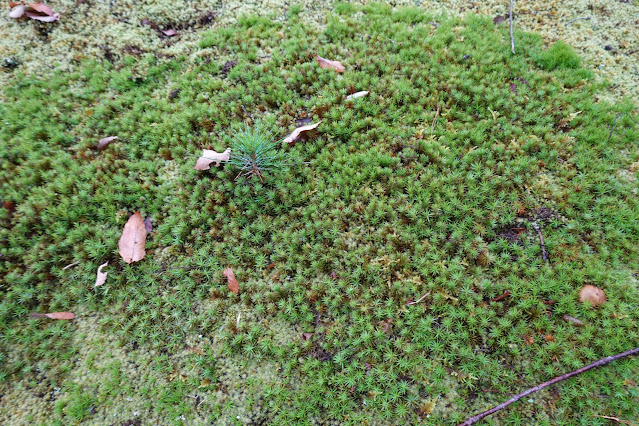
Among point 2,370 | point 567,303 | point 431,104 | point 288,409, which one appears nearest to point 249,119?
point 431,104

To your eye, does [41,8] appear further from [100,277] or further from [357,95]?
[357,95]

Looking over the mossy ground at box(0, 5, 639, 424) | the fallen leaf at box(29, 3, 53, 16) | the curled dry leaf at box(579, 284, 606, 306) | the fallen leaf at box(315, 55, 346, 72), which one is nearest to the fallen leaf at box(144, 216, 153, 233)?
the mossy ground at box(0, 5, 639, 424)

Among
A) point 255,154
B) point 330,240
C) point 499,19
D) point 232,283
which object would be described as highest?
point 499,19

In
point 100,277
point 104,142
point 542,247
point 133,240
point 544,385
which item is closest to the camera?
point 544,385

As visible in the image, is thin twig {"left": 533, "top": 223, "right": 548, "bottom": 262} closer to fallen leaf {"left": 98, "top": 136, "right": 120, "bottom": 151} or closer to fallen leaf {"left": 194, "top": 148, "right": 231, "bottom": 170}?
fallen leaf {"left": 194, "top": 148, "right": 231, "bottom": 170}

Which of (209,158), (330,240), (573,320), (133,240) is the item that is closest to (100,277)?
(133,240)
